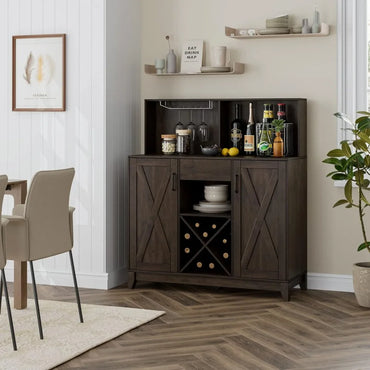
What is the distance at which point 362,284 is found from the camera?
512cm

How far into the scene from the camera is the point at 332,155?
5152 mm

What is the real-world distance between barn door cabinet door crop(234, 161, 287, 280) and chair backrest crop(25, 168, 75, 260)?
1335 millimetres

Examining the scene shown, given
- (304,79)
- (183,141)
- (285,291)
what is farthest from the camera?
(183,141)

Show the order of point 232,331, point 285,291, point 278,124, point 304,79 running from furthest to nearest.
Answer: point 304,79 < point 278,124 < point 285,291 < point 232,331

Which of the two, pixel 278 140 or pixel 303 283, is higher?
pixel 278 140

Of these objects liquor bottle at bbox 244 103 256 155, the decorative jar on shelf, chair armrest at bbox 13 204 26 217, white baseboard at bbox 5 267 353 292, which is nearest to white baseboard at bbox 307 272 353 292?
white baseboard at bbox 5 267 353 292

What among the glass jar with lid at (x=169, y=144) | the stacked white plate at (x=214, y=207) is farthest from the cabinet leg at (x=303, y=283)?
the glass jar with lid at (x=169, y=144)

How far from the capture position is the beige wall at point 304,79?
5.63 meters

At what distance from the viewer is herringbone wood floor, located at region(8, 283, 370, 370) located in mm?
3957

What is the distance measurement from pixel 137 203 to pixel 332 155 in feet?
4.82

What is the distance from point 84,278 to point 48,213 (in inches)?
57.1

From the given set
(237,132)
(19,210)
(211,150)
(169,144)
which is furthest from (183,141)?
(19,210)

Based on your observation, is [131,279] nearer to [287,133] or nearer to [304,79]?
[287,133]

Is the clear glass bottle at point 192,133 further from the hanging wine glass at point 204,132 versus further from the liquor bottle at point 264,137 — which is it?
the liquor bottle at point 264,137
